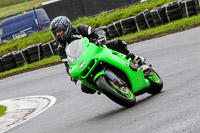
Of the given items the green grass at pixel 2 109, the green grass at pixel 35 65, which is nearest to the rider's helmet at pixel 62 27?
the green grass at pixel 2 109

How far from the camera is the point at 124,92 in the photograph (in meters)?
7.43

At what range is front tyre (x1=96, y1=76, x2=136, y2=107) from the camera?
7207 millimetres

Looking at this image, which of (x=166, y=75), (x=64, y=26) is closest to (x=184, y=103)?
(x=64, y=26)

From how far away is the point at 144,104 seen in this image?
763 cm

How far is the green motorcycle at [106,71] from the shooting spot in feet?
24.1

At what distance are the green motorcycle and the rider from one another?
0.25 meters

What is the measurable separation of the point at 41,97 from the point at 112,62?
18.3 ft

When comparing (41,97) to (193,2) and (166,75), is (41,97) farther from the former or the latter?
(193,2)

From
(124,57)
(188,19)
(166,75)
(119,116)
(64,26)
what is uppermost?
(64,26)

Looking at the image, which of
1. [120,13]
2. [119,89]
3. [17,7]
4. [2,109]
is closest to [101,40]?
[119,89]

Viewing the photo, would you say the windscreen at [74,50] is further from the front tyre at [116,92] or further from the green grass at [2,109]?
the green grass at [2,109]

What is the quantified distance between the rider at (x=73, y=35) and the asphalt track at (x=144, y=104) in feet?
2.38

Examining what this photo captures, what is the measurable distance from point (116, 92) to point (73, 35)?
159cm

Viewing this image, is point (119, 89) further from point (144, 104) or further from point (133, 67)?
point (133, 67)
